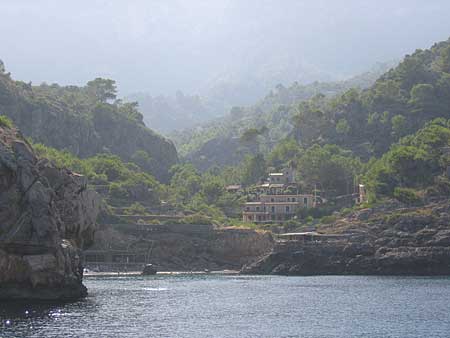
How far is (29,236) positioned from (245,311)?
16987 millimetres

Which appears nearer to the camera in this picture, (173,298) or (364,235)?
(173,298)

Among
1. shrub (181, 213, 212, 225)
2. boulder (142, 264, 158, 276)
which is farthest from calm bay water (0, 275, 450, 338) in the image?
shrub (181, 213, 212, 225)

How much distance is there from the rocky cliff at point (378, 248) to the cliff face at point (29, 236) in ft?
175

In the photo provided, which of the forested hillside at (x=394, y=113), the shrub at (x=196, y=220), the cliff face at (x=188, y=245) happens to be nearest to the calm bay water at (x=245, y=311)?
the cliff face at (x=188, y=245)

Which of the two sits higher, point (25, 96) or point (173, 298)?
point (25, 96)

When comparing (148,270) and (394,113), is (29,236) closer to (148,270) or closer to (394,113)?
(148,270)

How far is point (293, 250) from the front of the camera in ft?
417

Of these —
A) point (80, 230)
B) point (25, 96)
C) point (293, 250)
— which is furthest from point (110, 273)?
point (25, 96)

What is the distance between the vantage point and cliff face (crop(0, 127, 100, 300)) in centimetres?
6800

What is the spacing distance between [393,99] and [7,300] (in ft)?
452

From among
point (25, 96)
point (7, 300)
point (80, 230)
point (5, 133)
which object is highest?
point (25, 96)

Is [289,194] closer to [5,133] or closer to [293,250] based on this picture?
[293,250]

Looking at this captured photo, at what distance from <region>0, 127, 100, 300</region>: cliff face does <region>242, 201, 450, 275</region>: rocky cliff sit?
175 ft

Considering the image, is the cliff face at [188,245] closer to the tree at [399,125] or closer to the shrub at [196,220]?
the shrub at [196,220]
